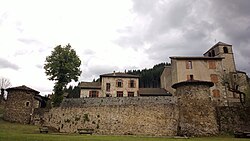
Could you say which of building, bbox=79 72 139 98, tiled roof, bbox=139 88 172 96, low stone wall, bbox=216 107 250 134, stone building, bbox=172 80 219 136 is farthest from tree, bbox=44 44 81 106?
low stone wall, bbox=216 107 250 134

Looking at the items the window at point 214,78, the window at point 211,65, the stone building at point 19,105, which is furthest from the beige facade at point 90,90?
the window at point 211,65

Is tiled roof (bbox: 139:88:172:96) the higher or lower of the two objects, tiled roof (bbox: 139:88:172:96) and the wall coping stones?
the higher

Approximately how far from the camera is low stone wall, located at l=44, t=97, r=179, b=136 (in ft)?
80.7

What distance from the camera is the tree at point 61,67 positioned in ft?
109

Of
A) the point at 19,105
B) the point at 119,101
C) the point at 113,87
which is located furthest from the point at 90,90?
the point at 119,101

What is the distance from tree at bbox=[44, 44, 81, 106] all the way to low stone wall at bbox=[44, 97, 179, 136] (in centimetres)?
617

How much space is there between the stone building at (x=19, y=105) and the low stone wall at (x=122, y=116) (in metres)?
4.40

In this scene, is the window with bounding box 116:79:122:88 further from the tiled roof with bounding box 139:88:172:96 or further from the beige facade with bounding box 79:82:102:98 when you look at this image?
the tiled roof with bounding box 139:88:172:96

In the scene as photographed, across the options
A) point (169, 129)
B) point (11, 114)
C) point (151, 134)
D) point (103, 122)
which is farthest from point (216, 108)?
point (11, 114)

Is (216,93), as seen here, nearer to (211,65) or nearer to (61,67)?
(211,65)

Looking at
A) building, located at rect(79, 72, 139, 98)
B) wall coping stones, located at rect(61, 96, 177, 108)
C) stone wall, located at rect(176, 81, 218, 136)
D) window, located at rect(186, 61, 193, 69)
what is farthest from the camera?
building, located at rect(79, 72, 139, 98)

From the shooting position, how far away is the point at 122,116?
83.9 feet

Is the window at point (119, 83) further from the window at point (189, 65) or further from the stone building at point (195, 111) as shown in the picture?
the stone building at point (195, 111)

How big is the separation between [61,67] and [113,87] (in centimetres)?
1180
